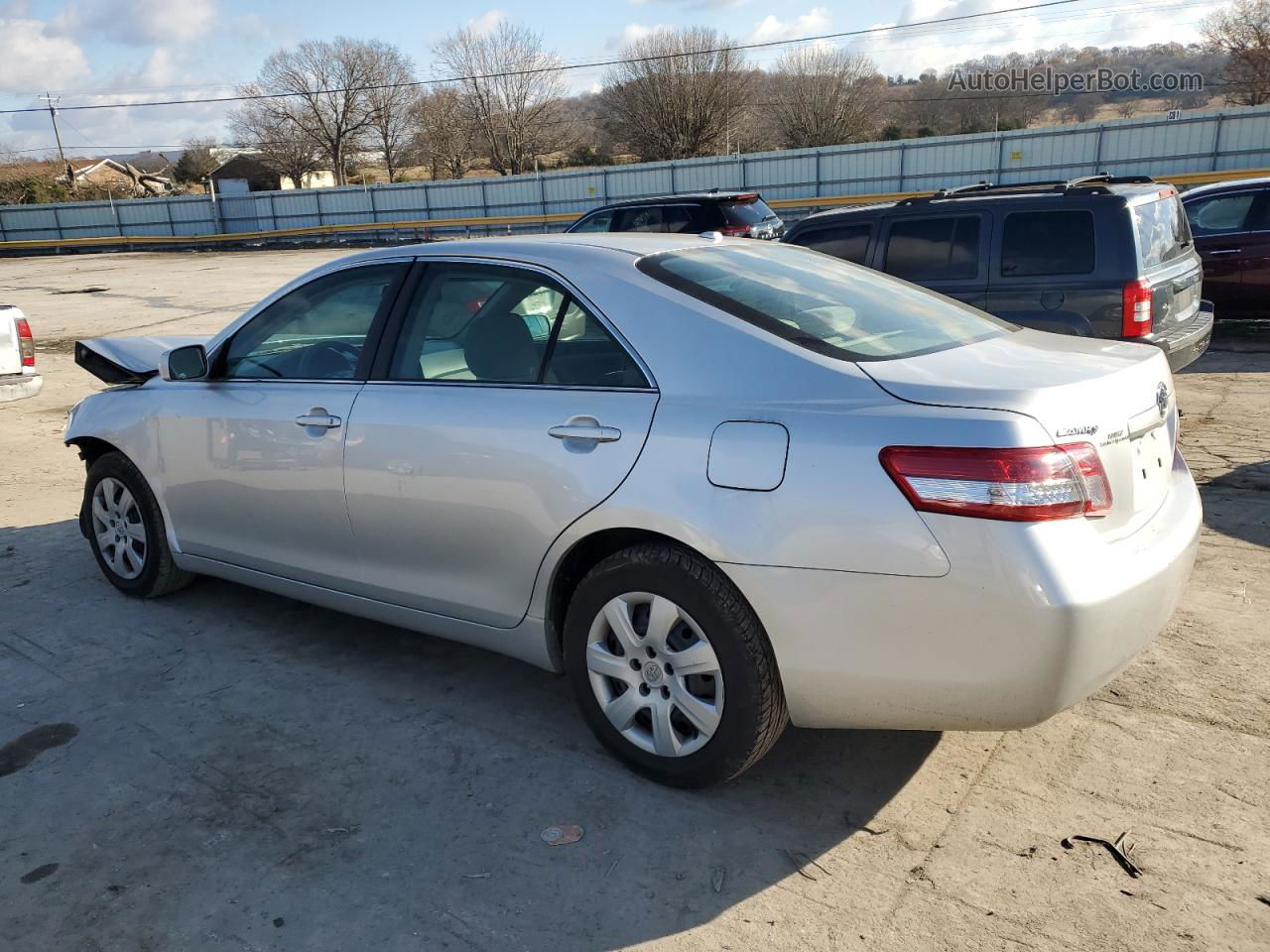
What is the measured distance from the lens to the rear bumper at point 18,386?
333 inches

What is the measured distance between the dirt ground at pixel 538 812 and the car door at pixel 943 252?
368cm

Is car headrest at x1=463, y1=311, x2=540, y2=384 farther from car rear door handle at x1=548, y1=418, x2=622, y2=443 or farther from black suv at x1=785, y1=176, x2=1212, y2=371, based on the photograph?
black suv at x1=785, y1=176, x2=1212, y2=371

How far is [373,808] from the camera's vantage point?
3.15m

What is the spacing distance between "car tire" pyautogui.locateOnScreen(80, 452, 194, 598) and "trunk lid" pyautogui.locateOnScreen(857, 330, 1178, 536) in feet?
11.3

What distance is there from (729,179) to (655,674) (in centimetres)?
3337

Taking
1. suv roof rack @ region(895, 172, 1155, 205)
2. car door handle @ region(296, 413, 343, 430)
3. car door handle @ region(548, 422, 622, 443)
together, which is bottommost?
car door handle @ region(296, 413, 343, 430)

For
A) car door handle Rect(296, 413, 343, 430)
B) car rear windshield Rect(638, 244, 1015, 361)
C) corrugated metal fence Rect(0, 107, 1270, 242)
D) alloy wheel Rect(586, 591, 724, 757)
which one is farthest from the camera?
corrugated metal fence Rect(0, 107, 1270, 242)

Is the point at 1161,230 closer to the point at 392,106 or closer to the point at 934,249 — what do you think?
the point at 934,249

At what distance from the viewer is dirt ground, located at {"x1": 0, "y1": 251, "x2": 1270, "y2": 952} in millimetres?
2604

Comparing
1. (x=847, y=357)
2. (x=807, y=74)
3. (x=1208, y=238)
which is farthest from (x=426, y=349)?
(x=807, y=74)

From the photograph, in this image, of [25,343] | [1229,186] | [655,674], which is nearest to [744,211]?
[1229,186]

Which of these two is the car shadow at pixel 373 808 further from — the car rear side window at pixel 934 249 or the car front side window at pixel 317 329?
the car rear side window at pixel 934 249

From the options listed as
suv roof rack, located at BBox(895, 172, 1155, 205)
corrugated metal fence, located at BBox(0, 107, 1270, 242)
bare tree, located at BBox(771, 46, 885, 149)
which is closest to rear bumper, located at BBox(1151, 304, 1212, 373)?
suv roof rack, located at BBox(895, 172, 1155, 205)

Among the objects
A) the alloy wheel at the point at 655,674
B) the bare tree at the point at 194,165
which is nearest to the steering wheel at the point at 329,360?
the alloy wheel at the point at 655,674
